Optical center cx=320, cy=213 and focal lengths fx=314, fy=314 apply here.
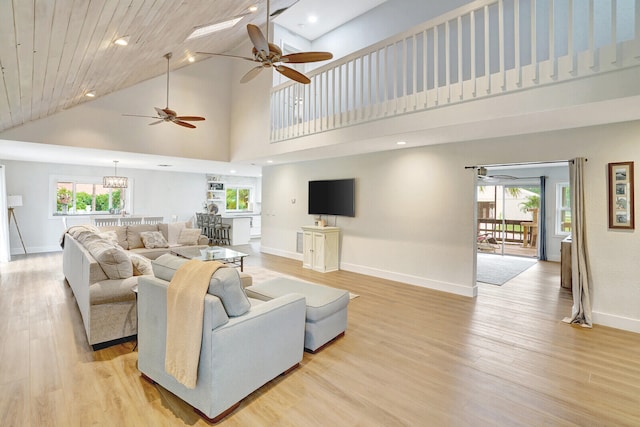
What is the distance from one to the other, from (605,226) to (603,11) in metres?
2.86

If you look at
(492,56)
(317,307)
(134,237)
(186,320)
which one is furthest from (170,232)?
(492,56)

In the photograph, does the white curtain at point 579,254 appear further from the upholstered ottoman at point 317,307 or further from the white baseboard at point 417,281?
the upholstered ottoman at point 317,307

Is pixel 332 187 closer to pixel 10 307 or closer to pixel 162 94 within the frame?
pixel 162 94

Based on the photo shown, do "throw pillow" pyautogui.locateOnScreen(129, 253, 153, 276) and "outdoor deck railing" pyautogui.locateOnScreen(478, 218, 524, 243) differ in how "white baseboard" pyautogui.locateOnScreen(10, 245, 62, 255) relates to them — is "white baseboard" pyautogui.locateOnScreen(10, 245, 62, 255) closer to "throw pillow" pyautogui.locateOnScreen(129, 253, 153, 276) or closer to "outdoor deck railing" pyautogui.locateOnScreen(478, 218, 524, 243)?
"throw pillow" pyautogui.locateOnScreen(129, 253, 153, 276)

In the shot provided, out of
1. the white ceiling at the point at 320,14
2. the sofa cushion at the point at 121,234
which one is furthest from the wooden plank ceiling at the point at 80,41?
the sofa cushion at the point at 121,234

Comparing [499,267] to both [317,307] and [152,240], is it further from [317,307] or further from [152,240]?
[152,240]

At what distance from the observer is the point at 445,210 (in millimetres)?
5055

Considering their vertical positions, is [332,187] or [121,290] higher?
[332,187]

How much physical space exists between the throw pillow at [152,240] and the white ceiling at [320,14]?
5.27 metres

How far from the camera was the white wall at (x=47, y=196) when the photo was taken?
311 inches

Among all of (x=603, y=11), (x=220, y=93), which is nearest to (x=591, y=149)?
(x=603, y=11)

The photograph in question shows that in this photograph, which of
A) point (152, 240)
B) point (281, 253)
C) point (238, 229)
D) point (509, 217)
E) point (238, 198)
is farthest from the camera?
point (238, 198)

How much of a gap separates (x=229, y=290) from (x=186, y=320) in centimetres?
32

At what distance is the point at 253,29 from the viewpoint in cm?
282
